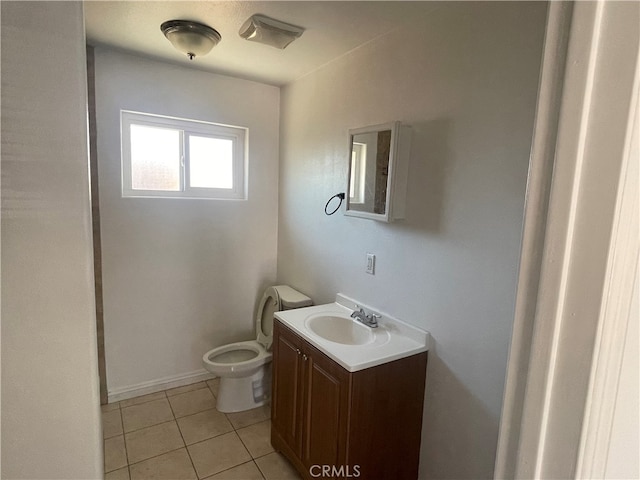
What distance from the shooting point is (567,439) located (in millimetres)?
438

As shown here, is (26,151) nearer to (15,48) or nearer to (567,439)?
(15,48)

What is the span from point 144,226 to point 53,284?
2345 mm

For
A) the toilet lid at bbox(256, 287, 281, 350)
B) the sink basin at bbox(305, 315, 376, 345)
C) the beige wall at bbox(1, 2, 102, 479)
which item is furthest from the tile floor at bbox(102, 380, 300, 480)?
the beige wall at bbox(1, 2, 102, 479)

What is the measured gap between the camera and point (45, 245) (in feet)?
1.44

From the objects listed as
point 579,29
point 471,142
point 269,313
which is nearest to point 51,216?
point 579,29

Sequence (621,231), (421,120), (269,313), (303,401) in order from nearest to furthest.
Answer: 1. (621,231)
2. (421,120)
3. (303,401)
4. (269,313)

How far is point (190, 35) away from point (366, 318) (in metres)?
1.81

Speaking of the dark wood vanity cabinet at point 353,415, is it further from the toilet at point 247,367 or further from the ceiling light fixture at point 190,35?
the ceiling light fixture at point 190,35

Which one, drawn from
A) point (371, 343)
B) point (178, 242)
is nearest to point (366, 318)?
point (371, 343)

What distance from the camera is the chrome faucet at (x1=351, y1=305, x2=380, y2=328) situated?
199 centimetres

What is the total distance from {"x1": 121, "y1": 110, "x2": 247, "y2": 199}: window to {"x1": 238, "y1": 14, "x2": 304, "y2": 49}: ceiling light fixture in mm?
994

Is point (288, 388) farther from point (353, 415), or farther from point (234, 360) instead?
point (234, 360)

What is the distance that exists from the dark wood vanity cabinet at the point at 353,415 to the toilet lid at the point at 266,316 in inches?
33.6

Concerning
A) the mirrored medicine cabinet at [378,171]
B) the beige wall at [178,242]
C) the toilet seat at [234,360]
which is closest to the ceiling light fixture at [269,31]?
the mirrored medicine cabinet at [378,171]
